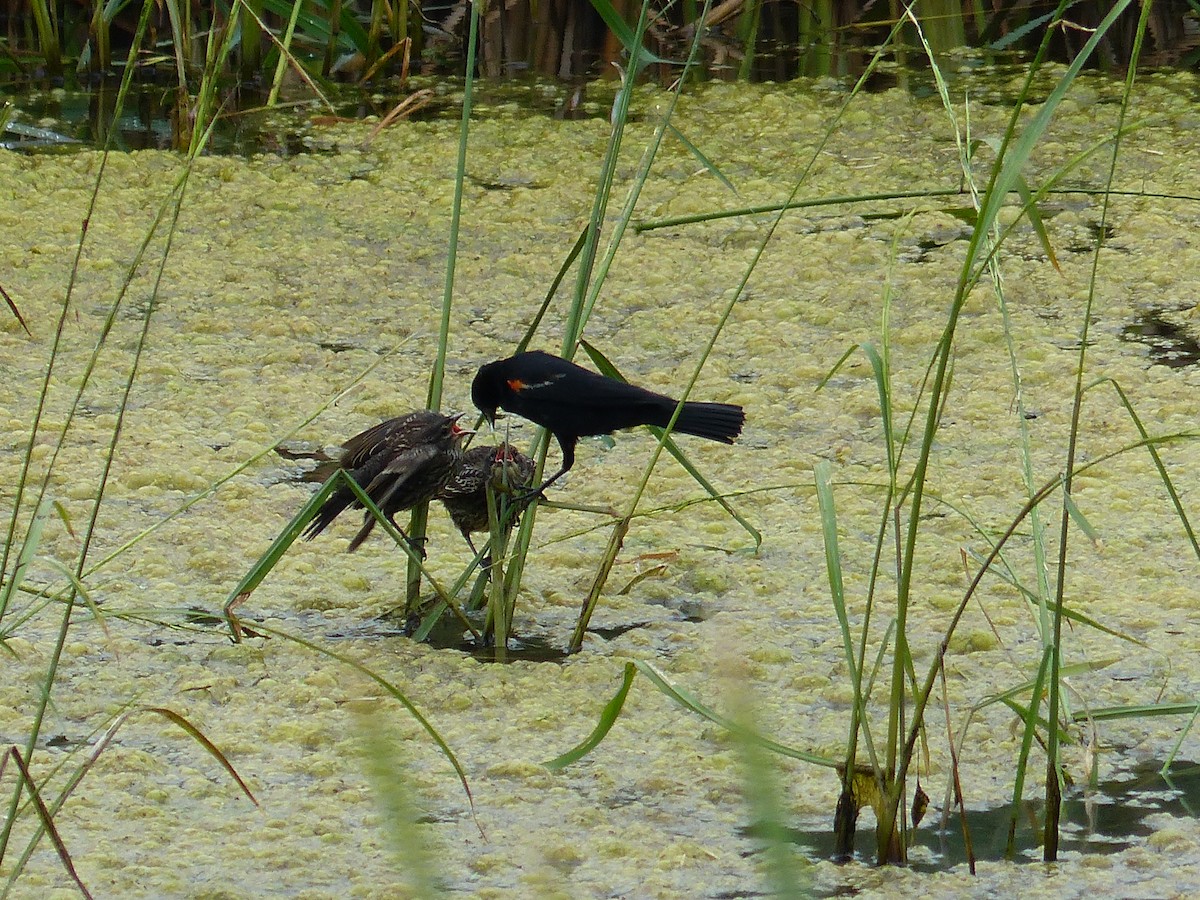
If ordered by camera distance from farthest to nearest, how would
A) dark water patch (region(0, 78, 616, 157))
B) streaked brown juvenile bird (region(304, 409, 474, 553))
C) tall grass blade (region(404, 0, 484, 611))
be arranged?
dark water patch (region(0, 78, 616, 157))
streaked brown juvenile bird (region(304, 409, 474, 553))
tall grass blade (region(404, 0, 484, 611))

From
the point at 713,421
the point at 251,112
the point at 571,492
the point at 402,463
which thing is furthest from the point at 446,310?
the point at 251,112

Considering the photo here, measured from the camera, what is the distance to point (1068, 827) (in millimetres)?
1702

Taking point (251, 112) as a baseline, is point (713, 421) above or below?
below

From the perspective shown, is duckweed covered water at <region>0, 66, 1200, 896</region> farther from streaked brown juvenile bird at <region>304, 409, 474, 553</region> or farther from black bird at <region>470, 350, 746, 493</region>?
black bird at <region>470, 350, 746, 493</region>

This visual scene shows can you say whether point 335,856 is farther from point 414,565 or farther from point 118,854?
point 414,565

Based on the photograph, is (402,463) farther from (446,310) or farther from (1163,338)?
(1163,338)

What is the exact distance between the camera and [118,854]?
1.67 meters

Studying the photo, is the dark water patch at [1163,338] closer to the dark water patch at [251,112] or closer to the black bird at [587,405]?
the black bird at [587,405]

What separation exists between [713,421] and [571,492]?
53 cm

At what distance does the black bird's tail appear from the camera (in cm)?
213

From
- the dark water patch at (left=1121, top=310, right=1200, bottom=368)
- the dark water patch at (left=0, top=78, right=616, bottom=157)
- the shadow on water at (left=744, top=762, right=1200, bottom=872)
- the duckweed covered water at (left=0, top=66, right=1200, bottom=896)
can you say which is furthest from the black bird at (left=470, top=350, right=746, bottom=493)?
the dark water patch at (left=0, top=78, right=616, bottom=157)

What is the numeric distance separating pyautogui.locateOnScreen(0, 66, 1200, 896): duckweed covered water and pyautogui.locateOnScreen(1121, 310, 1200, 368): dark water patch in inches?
1.7

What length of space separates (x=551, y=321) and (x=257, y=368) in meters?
0.59

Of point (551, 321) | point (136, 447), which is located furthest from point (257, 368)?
point (551, 321)
